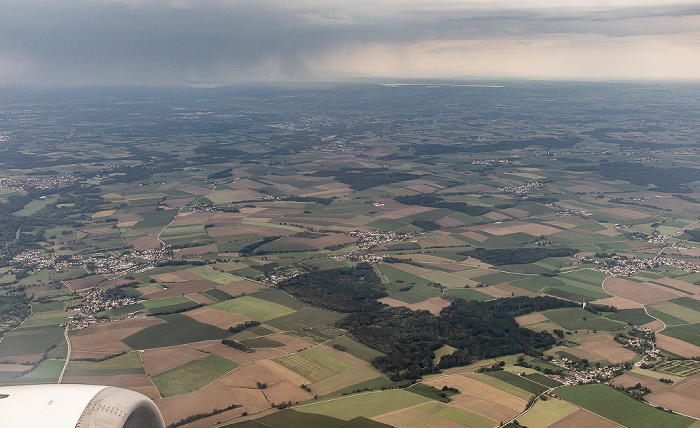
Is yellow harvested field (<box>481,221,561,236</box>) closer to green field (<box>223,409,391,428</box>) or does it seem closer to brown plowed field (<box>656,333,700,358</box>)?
brown plowed field (<box>656,333,700,358</box>)

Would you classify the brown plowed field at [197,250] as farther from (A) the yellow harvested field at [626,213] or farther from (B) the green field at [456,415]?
(A) the yellow harvested field at [626,213]

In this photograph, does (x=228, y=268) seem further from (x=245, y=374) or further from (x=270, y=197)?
(x=270, y=197)

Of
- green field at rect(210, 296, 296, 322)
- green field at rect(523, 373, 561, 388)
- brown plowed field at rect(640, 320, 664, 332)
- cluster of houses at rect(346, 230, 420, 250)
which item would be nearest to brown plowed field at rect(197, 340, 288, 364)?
green field at rect(210, 296, 296, 322)

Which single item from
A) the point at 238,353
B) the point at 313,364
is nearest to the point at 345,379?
the point at 313,364

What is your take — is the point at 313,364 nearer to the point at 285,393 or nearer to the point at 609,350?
the point at 285,393

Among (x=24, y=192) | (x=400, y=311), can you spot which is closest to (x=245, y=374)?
(x=400, y=311)

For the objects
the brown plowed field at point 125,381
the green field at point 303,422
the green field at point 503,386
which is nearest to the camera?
the green field at point 303,422

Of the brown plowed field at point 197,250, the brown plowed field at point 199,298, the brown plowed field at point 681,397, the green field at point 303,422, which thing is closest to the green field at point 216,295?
the brown plowed field at point 199,298
